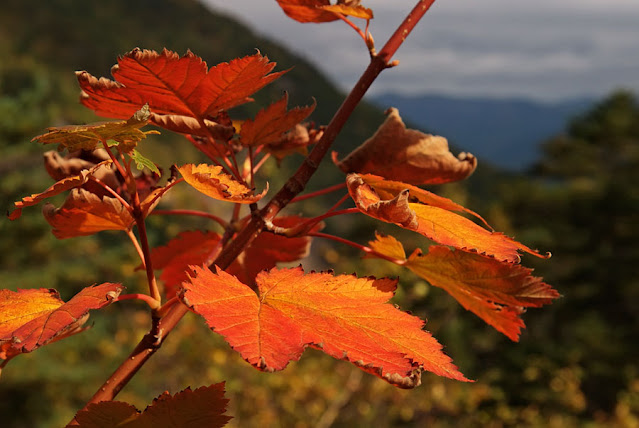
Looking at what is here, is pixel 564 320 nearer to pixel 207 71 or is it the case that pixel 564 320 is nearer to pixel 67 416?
pixel 67 416

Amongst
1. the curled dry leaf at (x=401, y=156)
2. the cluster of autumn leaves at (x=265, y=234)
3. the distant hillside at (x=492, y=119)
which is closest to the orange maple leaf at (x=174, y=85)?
the cluster of autumn leaves at (x=265, y=234)

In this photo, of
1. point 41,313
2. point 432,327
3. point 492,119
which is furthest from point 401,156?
point 492,119

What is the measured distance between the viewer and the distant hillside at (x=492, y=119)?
106938 mm

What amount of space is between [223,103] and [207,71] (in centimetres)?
3

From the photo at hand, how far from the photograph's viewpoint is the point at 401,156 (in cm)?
46

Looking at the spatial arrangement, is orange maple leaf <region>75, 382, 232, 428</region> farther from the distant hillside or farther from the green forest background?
the distant hillside

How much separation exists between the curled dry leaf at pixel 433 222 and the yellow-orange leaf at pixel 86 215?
17cm

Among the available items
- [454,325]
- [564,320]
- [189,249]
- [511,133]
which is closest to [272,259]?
[189,249]

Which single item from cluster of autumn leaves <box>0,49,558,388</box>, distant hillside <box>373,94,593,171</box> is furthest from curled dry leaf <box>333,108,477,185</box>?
distant hillside <box>373,94,593,171</box>

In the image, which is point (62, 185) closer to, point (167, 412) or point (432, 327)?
point (167, 412)

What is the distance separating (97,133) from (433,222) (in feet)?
0.76

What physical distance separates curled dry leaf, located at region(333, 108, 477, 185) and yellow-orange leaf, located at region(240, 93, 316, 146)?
0.06 metres

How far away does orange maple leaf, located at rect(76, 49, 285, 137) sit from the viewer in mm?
374

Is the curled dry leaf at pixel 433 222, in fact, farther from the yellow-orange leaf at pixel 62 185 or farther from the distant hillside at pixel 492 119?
the distant hillside at pixel 492 119
